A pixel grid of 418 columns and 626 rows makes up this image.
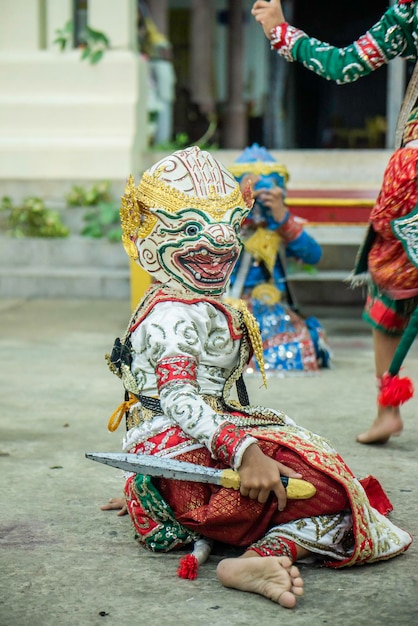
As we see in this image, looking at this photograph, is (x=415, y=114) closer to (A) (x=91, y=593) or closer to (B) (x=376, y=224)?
(B) (x=376, y=224)

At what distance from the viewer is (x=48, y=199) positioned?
28.1 ft

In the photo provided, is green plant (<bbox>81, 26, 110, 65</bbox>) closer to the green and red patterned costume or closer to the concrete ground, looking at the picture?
the concrete ground

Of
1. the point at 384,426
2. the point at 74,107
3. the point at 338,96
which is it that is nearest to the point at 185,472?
the point at 384,426

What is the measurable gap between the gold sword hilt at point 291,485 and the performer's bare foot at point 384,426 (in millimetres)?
1304

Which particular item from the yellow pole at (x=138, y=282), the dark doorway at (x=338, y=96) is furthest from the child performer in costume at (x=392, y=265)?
the dark doorway at (x=338, y=96)

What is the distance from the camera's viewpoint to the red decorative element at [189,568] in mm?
2469

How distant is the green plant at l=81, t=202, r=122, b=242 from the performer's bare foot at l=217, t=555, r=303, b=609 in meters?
5.81

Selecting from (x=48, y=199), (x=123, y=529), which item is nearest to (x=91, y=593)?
(x=123, y=529)

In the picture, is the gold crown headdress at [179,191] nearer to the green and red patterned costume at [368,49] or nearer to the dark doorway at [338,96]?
the green and red patterned costume at [368,49]

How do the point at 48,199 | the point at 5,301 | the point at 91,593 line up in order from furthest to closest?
1. the point at 48,199
2. the point at 5,301
3. the point at 91,593

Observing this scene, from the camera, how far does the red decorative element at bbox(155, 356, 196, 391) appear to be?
2.53 meters

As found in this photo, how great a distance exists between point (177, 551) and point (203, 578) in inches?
8.5

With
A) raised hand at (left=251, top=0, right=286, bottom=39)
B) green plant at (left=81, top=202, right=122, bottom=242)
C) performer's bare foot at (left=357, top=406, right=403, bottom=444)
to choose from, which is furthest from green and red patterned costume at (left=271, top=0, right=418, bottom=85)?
green plant at (left=81, top=202, right=122, bottom=242)

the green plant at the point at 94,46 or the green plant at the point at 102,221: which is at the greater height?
the green plant at the point at 94,46
